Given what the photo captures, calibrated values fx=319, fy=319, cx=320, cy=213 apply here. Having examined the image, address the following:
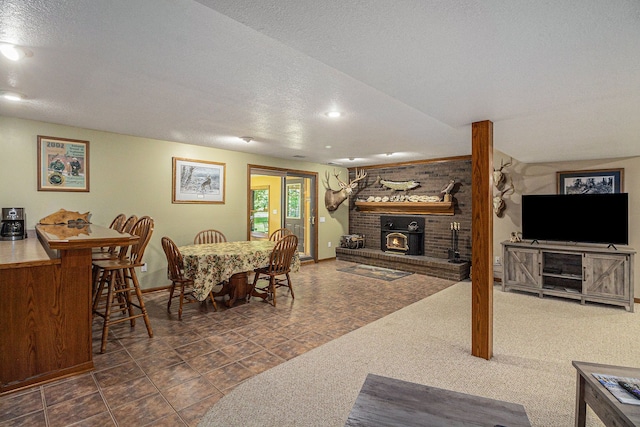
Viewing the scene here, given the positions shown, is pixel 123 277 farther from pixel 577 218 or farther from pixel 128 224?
pixel 577 218

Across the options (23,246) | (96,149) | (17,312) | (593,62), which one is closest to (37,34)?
(17,312)

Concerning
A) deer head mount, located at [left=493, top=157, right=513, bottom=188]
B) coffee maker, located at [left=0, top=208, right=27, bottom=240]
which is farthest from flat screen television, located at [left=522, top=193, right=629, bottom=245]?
coffee maker, located at [left=0, top=208, right=27, bottom=240]

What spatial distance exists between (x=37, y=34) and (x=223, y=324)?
2921 mm

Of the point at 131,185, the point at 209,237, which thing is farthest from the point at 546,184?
the point at 131,185

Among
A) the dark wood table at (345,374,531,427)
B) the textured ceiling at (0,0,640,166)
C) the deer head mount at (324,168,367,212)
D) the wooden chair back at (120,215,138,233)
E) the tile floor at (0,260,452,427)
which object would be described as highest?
the textured ceiling at (0,0,640,166)

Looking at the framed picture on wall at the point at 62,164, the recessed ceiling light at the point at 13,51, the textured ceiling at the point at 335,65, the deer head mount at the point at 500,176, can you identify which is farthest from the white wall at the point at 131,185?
the deer head mount at the point at 500,176

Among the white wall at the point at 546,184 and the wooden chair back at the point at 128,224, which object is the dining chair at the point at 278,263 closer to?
the wooden chair back at the point at 128,224

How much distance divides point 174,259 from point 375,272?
3.88 metres

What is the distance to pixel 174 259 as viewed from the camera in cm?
375

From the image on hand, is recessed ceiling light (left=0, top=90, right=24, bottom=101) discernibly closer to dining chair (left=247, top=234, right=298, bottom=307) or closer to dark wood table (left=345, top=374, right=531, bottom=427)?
dining chair (left=247, top=234, right=298, bottom=307)

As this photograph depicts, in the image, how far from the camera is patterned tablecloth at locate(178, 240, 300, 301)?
3.72m

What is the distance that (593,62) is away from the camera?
177 cm

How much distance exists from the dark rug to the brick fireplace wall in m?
0.86

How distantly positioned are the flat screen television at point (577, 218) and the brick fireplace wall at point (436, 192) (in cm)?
119
